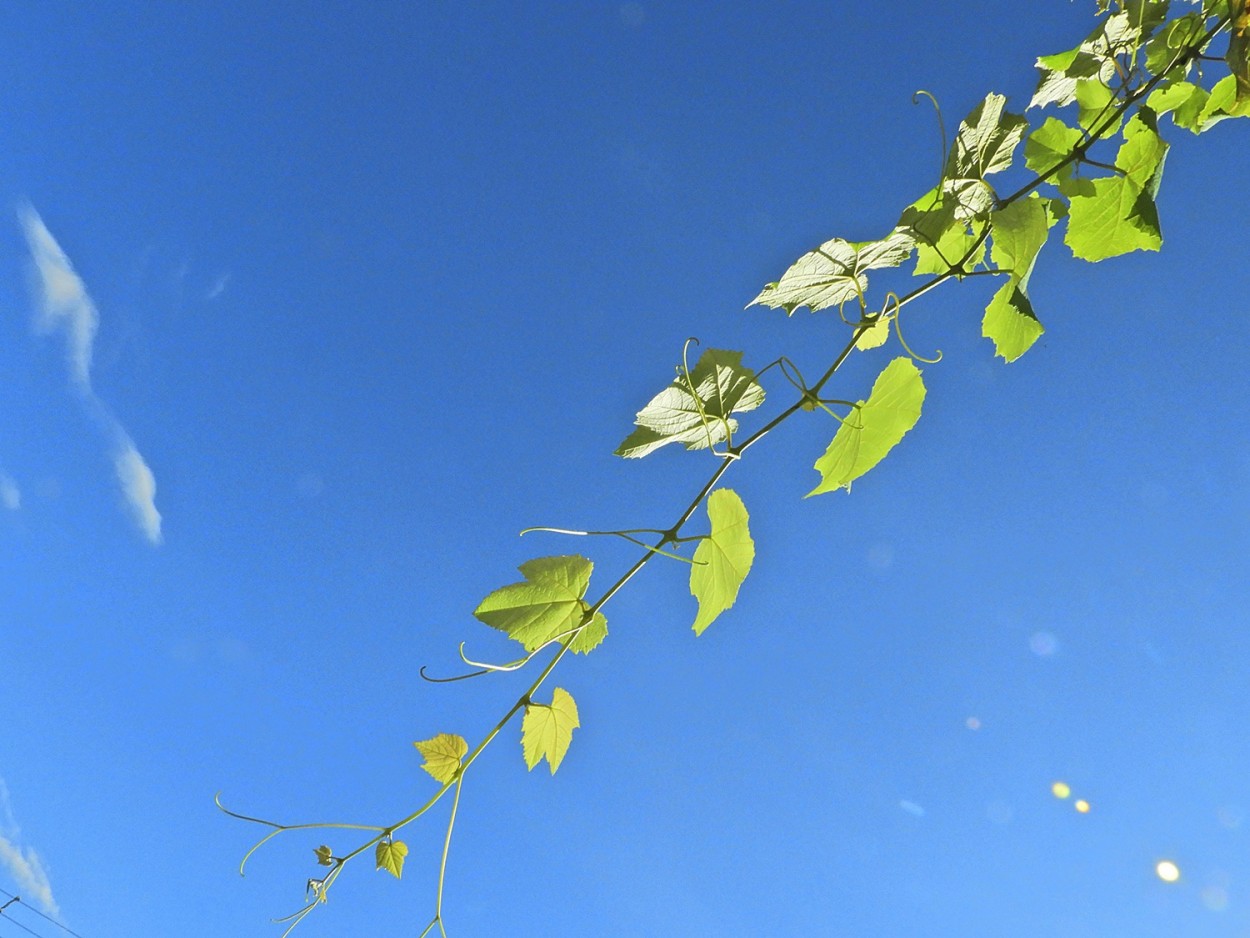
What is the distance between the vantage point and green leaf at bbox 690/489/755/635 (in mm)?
425

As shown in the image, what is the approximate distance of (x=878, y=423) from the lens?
452 millimetres

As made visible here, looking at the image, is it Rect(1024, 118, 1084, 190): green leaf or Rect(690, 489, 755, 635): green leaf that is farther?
Rect(1024, 118, 1084, 190): green leaf

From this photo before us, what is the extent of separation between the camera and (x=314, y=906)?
19.4 inches

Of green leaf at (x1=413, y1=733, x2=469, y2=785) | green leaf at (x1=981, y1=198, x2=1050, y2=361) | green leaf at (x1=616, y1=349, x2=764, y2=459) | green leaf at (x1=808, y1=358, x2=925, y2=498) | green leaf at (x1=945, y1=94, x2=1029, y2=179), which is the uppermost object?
green leaf at (x1=945, y1=94, x2=1029, y2=179)

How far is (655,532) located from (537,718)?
0.13 m

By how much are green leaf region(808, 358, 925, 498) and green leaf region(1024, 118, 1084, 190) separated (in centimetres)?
23

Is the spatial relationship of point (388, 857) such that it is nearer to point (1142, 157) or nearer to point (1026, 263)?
point (1026, 263)

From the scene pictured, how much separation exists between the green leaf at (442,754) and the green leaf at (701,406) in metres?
0.20

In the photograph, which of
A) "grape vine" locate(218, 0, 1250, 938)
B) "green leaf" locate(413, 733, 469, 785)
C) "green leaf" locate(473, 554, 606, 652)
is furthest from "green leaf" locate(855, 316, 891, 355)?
"green leaf" locate(413, 733, 469, 785)

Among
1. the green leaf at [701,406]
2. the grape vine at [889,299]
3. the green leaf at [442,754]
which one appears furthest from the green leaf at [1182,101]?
the green leaf at [442,754]

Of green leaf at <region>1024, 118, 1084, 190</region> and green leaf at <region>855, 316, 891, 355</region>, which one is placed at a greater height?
green leaf at <region>1024, 118, 1084, 190</region>

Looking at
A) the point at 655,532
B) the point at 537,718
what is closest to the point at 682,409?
the point at 655,532

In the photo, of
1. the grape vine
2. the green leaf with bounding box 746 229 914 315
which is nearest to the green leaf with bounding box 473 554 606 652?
the grape vine

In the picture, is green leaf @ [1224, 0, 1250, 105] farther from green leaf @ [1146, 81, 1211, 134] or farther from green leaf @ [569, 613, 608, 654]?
green leaf @ [569, 613, 608, 654]
